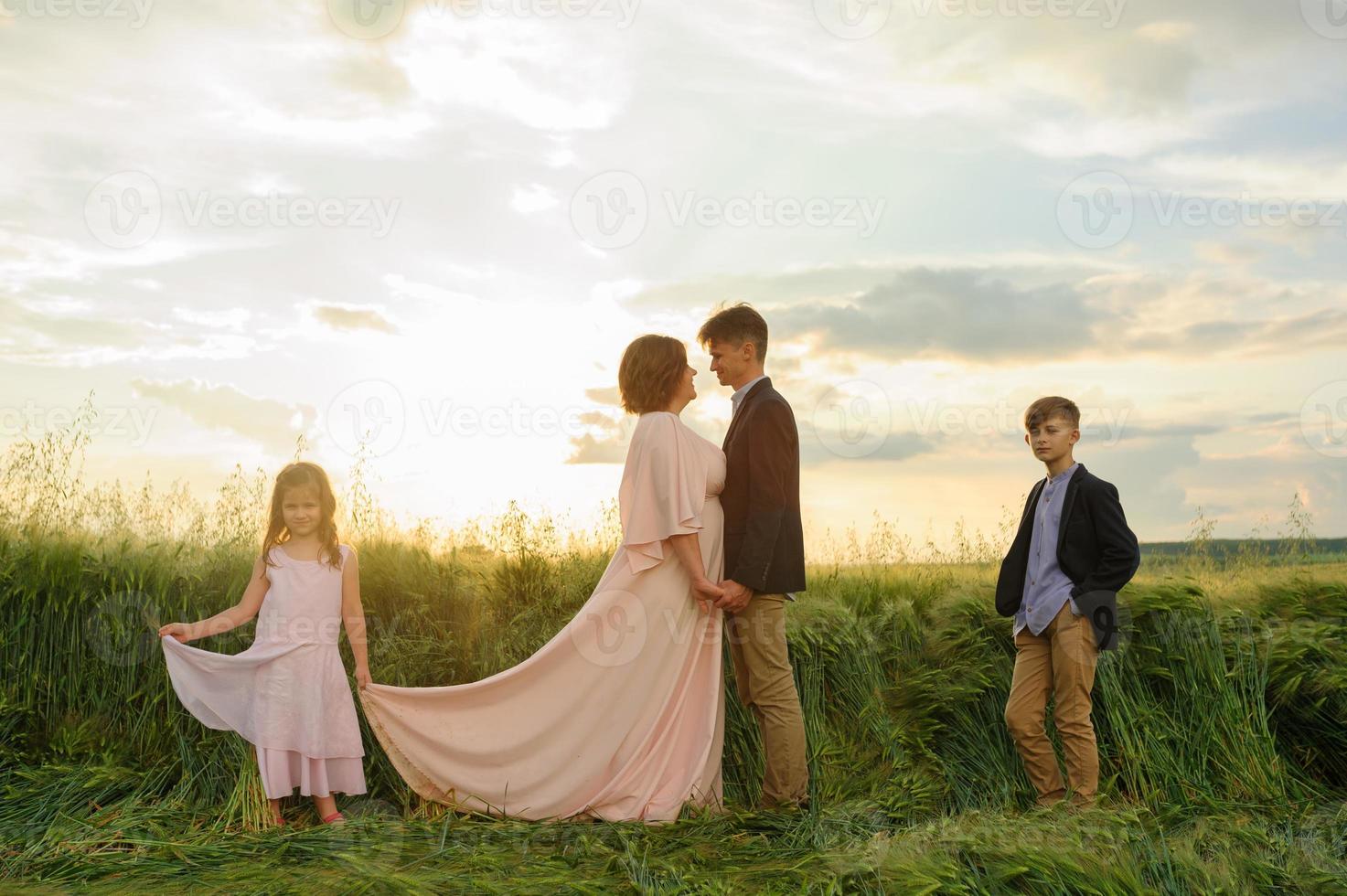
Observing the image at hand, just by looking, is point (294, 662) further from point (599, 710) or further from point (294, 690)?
point (599, 710)

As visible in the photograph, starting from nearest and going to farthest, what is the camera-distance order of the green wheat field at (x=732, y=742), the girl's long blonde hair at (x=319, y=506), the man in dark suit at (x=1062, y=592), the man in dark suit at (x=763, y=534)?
the green wheat field at (x=732, y=742) < the man in dark suit at (x=763, y=534) < the man in dark suit at (x=1062, y=592) < the girl's long blonde hair at (x=319, y=506)

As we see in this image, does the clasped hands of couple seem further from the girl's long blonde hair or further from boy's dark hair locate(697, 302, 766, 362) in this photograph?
the girl's long blonde hair

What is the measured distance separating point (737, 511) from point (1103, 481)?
180cm

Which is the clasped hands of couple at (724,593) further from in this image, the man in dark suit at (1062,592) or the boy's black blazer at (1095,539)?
the boy's black blazer at (1095,539)

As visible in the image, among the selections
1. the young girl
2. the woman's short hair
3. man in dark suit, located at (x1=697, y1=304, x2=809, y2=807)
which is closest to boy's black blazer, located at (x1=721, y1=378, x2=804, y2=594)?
man in dark suit, located at (x1=697, y1=304, x2=809, y2=807)

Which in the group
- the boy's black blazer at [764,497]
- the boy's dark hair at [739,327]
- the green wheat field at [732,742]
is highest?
the boy's dark hair at [739,327]

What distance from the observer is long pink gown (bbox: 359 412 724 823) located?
4.67 meters

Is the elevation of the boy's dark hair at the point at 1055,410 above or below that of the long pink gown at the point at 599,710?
above

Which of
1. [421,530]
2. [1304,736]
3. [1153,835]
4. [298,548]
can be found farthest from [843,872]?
[421,530]

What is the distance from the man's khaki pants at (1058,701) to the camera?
4629 millimetres

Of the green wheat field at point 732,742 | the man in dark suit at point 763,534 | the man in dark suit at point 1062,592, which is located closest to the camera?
the green wheat field at point 732,742

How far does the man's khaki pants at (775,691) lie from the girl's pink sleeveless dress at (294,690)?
1.97 meters

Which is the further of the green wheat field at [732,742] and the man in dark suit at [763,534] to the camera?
the man in dark suit at [763,534]

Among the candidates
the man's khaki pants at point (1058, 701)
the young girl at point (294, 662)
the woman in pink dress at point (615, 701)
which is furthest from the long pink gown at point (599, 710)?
the man's khaki pants at point (1058, 701)
